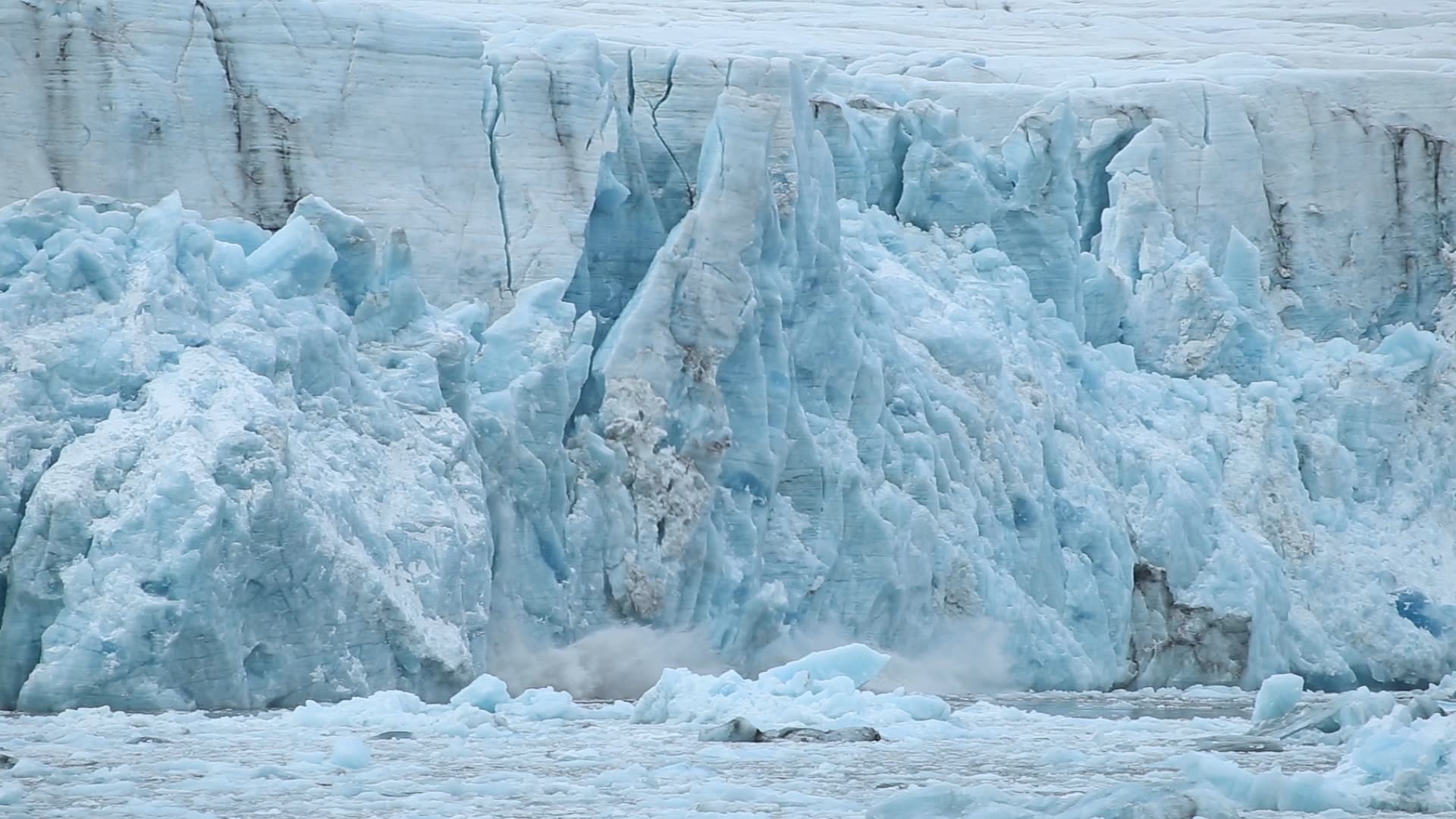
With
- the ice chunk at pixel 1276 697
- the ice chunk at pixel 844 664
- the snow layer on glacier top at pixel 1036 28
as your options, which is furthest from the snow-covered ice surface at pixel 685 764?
the snow layer on glacier top at pixel 1036 28

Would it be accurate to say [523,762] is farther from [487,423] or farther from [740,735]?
[487,423]

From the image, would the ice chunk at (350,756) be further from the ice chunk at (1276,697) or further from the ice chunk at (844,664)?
the ice chunk at (1276,697)

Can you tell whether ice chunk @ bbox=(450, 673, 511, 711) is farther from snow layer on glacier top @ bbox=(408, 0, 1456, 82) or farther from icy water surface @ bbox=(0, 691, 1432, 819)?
snow layer on glacier top @ bbox=(408, 0, 1456, 82)

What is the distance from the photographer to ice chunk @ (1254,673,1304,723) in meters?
11.1

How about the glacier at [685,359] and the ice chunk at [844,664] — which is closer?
the glacier at [685,359]

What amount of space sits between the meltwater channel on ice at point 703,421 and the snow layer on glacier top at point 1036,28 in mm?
486

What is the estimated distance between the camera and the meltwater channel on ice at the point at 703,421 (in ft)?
33.7

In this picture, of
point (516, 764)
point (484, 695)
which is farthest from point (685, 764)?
point (484, 695)

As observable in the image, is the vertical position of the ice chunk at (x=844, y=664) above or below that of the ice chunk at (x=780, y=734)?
below

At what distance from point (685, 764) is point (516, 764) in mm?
693

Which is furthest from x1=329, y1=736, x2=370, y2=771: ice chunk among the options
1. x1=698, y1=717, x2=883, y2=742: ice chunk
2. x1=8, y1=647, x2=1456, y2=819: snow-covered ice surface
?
x1=698, y1=717, x2=883, y2=742: ice chunk

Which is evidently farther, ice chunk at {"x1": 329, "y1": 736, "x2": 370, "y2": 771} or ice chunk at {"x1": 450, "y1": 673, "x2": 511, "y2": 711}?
ice chunk at {"x1": 450, "y1": 673, "x2": 511, "y2": 711}

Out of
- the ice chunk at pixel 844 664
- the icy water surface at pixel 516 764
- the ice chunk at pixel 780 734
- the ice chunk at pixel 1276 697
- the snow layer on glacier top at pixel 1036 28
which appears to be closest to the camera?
the icy water surface at pixel 516 764

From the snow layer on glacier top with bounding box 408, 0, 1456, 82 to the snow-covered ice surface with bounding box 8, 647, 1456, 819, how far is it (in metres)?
10.3
